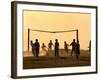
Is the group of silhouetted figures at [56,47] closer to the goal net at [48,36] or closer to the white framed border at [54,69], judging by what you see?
the goal net at [48,36]

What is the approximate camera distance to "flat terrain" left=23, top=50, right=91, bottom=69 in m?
2.28

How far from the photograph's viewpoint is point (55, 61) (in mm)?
2393

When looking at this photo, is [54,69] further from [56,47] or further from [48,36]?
[48,36]

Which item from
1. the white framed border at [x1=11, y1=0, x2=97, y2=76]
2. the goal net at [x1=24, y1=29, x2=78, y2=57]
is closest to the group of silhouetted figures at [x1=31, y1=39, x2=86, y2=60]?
the goal net at [x1=24, y1=29, x2=78, y2=57]

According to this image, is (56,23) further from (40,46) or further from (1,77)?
(1,77)

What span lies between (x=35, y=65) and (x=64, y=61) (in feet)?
0.99

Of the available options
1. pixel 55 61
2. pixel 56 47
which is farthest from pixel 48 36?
pixel 55 61

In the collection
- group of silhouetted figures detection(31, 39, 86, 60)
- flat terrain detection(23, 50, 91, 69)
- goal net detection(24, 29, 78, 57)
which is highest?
goal net detection(24, 29, 78, 57)

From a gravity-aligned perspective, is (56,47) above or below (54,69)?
above

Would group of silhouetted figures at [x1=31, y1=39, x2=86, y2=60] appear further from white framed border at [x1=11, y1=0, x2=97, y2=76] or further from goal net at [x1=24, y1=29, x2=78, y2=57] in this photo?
white framed border at [x1=11, y1=0, x2=97, y2=76]

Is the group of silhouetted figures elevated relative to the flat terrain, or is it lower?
elevated

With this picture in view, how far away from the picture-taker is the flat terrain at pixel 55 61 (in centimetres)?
228

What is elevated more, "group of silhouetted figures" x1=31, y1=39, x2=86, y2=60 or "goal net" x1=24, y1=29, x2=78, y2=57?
"goal net" x1=24, y1=29, x2=78, y2=57

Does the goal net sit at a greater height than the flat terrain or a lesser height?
greater
